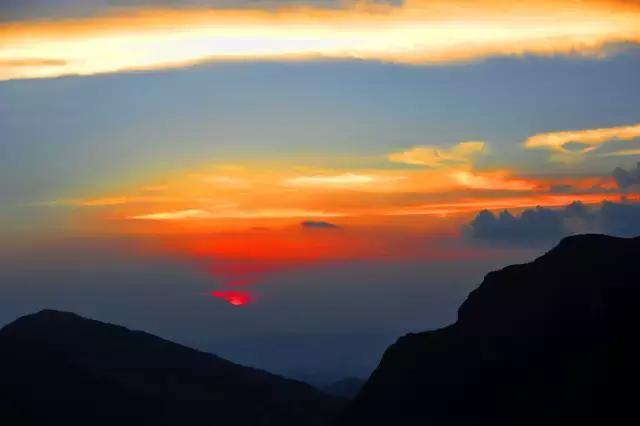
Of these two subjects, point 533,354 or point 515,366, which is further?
point 533,354

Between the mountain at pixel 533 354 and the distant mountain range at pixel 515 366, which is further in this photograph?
the distant mountain range at pixel 515 366

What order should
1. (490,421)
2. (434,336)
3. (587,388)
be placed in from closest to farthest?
(587,388) → (490,421) → (434,336)

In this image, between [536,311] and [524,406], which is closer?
[524,406]

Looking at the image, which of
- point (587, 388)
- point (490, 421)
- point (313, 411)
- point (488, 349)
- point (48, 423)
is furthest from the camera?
point (313, 411)

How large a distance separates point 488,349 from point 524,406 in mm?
16634

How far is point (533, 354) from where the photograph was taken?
15125cm

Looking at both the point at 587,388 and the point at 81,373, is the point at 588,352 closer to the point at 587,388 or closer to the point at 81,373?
the point at 587,388

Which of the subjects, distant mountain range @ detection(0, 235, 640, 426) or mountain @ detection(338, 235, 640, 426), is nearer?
mountain @ detection(338, 235, 640, 426)

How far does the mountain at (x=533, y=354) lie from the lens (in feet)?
444

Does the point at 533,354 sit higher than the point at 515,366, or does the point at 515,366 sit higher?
the point at 533,354

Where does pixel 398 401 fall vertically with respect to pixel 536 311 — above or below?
below

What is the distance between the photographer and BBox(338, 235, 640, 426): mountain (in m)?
135

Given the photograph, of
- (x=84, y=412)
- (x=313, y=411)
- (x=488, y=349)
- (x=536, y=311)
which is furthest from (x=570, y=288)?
(x=84, y=412)

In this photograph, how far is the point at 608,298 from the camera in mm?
150000
